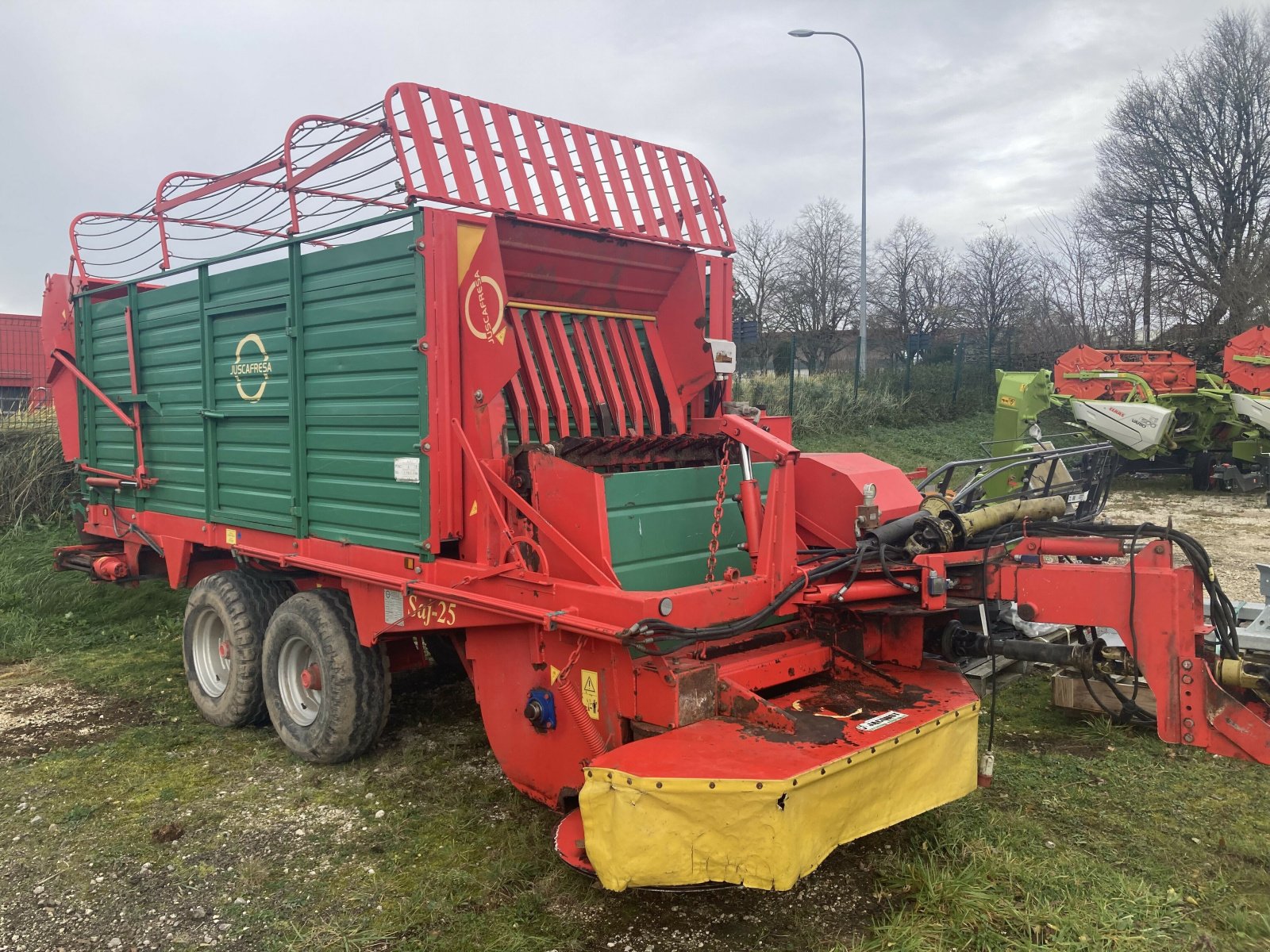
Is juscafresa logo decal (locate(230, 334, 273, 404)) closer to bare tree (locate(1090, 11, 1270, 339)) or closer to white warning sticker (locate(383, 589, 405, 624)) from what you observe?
white warning sticker (locate(383, 589, 405, 624))

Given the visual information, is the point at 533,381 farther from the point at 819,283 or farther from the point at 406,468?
the point at 819,283

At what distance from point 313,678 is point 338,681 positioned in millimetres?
243

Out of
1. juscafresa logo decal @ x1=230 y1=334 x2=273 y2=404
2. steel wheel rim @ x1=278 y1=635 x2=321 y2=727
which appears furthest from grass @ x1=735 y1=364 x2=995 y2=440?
steel wheel rim @ x1=278 y1=635 x2=321 y2=727

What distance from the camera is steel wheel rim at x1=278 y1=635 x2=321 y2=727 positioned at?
4691 millimetres

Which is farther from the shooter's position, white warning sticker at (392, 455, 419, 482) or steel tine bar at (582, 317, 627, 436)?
steel tine bar at (582, 317, 627, 436)

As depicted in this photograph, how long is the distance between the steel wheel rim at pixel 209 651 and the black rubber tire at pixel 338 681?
0.96m

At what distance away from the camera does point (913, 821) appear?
3719 millimetres

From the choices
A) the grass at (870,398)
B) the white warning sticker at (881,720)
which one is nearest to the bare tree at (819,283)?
the grass at (870,398)

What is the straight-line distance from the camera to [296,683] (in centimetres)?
479

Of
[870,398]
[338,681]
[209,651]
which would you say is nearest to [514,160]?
[338,681]

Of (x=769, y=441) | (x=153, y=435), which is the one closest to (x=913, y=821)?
(x=769, y=441)

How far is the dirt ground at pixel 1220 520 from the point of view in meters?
8.52

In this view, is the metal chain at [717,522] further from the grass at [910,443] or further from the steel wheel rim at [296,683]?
the grass at [910,443]

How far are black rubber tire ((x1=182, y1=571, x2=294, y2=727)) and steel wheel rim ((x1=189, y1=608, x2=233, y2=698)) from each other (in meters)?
0.06
